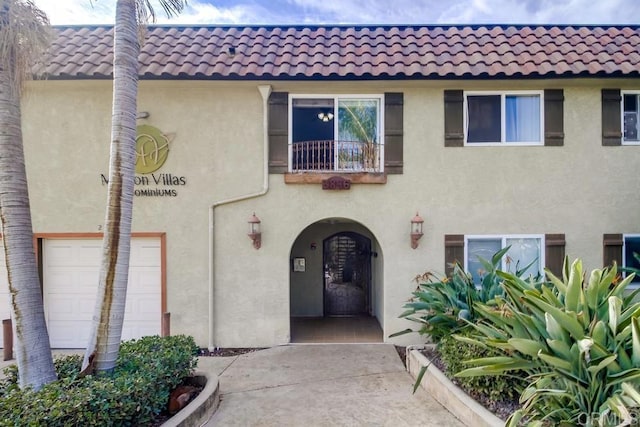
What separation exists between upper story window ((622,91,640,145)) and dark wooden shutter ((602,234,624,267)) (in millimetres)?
2235

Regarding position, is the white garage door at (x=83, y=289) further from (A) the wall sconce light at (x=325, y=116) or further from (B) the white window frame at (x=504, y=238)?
(B) the white window frame at (x=504, y=238)

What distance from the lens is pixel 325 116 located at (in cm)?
838

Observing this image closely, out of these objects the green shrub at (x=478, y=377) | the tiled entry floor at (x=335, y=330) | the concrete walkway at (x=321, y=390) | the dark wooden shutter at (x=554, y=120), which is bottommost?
the tiled entry floor at (x=335, y=330)

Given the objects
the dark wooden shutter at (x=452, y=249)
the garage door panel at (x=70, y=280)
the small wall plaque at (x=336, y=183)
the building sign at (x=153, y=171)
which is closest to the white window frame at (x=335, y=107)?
the small wall plaque at (x=336, y=183)

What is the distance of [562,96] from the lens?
7.69 metres

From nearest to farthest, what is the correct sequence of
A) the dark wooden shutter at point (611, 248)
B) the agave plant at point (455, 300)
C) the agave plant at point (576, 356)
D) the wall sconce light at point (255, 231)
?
the agave plant at point (576, 356) < the agave plant at point (455, 300) < the wall sconce light at point (255, 231) < the dark wooden shutter at point (611, 248)

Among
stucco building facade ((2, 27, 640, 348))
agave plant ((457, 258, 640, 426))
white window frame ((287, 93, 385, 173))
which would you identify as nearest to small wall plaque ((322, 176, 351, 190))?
stucco building facade ((2, 27, 640, 348))

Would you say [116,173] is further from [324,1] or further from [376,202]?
[324,1]

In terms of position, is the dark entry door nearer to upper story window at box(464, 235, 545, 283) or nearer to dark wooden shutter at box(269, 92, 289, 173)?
upper story window at box(464, 235, 545, 283)

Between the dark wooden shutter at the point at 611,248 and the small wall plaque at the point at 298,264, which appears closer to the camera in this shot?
the dark wooden shutter at the point at 611,248

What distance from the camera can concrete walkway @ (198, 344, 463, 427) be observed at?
15.8 ft

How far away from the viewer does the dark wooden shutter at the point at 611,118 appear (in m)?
7.65

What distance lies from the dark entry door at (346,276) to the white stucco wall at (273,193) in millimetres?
2774

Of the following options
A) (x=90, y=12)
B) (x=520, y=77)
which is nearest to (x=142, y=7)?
(x=90, y=12)
